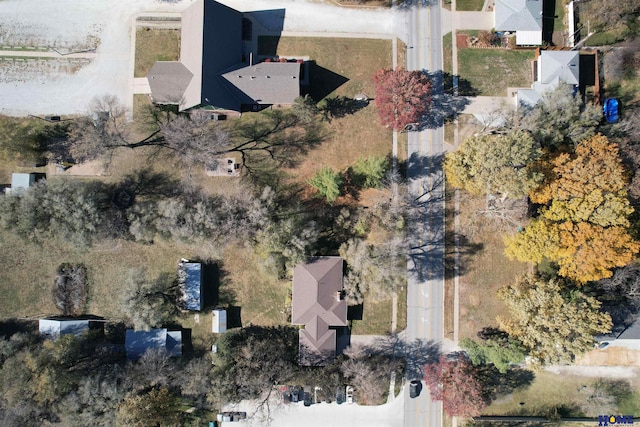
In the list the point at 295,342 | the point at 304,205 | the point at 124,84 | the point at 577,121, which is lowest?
the point at 295,342

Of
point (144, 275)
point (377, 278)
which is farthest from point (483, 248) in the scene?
point (144, 275)

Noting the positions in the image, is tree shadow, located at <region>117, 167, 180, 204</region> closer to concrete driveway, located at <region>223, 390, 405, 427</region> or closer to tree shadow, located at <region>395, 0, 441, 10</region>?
concrete driveway, located at <region>223, 390, 405, 427</region>

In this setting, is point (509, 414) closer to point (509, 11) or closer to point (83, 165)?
point (509, 11)

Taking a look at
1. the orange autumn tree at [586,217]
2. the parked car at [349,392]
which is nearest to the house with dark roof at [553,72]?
the orange autumn tree at [586,217]

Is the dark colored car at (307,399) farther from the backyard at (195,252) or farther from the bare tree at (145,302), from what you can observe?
the bare tree at (145,302)

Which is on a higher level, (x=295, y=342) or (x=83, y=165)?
(x=83, y=165)

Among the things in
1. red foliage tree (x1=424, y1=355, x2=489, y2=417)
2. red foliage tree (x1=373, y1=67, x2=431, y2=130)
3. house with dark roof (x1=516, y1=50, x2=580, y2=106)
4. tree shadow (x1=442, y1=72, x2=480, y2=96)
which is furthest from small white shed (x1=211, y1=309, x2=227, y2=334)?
house with dark roof (x1=516, y1=50, x2=580, y2=106)
